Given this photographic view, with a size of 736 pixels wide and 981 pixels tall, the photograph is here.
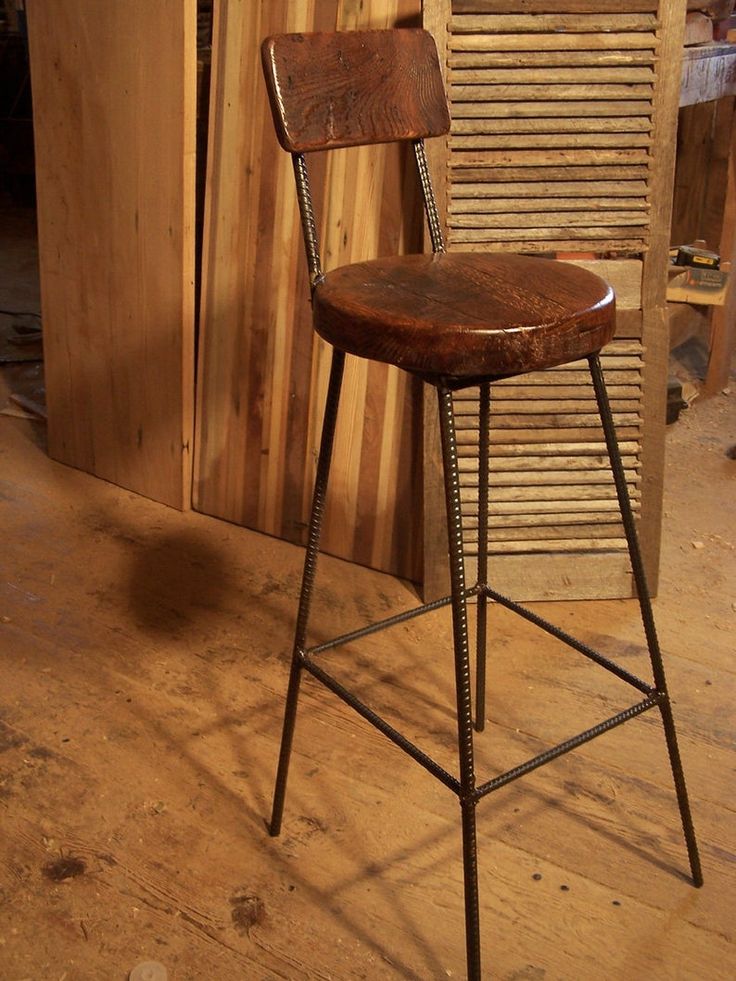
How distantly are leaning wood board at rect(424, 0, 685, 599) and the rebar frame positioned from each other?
50 cm

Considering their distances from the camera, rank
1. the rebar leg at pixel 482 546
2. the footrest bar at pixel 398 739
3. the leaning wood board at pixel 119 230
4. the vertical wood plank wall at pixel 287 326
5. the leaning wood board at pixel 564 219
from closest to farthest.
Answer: the footrest bar at pixel 398 739 → the rebar leg at pixel 482 546 → the leaning wood board at pixel 564 219 → the vertical wood plank wall at pixel 287 326 → the leaning wood board at pixel 119 230

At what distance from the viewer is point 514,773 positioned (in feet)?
5.15

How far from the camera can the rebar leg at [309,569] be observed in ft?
5.38

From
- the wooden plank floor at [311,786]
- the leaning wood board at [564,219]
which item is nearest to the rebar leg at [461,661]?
the wooden plank floor at [311,786]

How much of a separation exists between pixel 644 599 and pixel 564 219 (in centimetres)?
97

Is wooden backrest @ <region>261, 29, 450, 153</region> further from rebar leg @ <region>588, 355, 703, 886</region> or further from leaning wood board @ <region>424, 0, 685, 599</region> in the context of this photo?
leaning wood board @ <region>424, 0, 685, 599</region>

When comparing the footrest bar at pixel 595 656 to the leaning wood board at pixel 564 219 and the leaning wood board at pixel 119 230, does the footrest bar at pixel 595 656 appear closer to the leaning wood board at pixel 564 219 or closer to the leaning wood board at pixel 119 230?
the leaning wood board at pixel 564 219

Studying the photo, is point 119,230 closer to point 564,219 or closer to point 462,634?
point 564,219

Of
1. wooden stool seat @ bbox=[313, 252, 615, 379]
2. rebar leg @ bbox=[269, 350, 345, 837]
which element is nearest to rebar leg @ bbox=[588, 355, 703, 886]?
wooden stool seat @ bbox=[313, 252, 615, 379]

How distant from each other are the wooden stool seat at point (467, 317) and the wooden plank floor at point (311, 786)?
0.85m

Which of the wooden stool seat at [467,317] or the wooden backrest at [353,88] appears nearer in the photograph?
the wooden stool seat at [467,317]

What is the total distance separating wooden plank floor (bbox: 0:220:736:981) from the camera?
1675mm

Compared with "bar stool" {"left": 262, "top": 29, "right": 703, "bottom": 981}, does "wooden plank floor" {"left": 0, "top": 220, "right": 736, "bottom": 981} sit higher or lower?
lower

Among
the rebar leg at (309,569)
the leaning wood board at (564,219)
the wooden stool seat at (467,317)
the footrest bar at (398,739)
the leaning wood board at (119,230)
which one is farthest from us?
the leaning wood board at (119,230)
